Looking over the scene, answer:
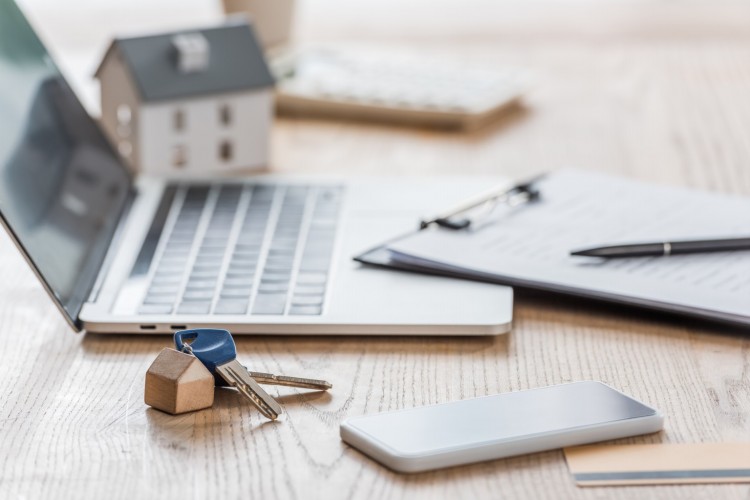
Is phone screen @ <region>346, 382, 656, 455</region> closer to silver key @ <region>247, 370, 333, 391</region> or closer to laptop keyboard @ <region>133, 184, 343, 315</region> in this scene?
silver key @ <region>247, 370, 333, 391</region>

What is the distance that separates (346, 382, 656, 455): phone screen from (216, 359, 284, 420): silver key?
56 millimetres

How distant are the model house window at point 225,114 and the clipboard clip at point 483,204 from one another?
0.33 m

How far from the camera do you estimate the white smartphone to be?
61 cm

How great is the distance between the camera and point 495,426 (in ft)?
2.07

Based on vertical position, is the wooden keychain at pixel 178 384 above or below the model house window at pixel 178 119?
above

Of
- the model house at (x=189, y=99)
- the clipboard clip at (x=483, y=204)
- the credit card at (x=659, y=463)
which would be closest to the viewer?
the credit card at (x=659, y=463)

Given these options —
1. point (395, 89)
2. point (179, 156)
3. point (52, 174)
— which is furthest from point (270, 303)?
point (395, 89)

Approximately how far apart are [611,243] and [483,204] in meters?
0.13

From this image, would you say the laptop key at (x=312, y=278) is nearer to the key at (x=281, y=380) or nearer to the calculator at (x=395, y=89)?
the key at (x=281, y=380)

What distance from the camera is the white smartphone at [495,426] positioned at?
0.61 metres

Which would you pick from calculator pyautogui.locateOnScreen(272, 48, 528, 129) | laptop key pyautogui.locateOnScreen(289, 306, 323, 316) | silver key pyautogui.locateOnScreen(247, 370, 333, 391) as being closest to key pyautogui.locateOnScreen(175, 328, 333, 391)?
silver key pyautogui.locateOnScreen(247, 370, 333, 391)

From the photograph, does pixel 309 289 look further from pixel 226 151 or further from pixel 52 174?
pixel 226 151

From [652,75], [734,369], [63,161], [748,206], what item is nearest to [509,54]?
[652,75]

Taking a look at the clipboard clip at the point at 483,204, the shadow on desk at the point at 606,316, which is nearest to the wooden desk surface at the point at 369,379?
the shadow on desk at the point at 606,316
